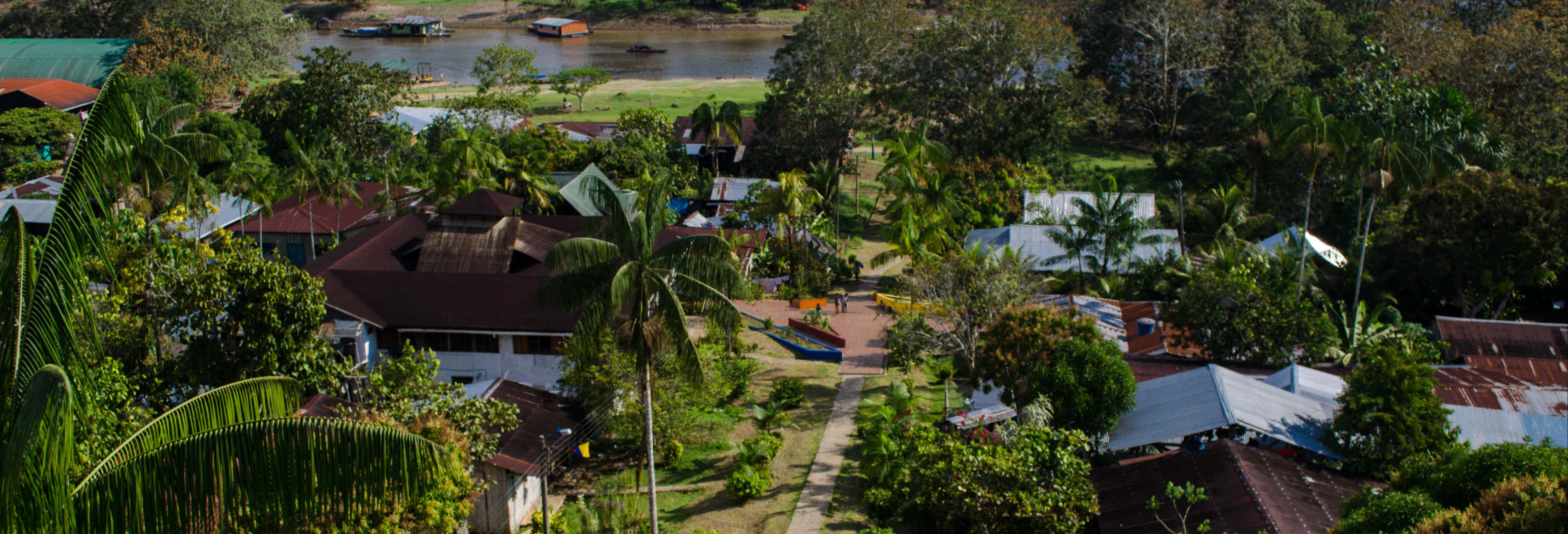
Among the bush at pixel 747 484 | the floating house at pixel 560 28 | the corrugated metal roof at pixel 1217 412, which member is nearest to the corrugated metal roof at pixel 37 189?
the bush at pixel 747 484

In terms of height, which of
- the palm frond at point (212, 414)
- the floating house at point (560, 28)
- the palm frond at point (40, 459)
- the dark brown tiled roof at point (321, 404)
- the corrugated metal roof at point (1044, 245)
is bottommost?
the corrugated metal roof at point (1044, 245)

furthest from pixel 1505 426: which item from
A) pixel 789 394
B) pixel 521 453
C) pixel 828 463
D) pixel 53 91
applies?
pixel 53 91

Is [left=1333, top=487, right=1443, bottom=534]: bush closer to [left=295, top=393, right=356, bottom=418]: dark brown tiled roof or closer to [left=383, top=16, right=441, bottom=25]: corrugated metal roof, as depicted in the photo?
[left=295, top=393, right=356, bottom=418]: dark brown tiled roof

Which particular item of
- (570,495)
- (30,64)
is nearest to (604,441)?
(570,495)

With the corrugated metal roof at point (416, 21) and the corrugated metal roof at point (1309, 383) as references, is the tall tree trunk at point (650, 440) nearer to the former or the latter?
the corrugated metal roof at point (1309, 383)

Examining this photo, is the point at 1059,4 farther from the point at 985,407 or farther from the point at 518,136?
the point at 985,407

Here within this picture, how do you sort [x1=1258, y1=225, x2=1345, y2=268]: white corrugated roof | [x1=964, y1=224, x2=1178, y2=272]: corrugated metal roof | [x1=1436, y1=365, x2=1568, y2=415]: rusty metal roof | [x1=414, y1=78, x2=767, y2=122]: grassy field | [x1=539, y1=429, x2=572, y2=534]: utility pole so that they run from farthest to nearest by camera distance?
1. [x1=414, y1=78, x2=767, y2=122]: grassy field
2. [x1=964, y1=224, x2=1178, y2=272]: corrugated metal roof
3. [x1=1258, y1=225, x2=1345, y2=268]: white corrugated roof
4. [x1=1436, y1=365, x2=1568, y2=415]: rusty metal roof
5. [x1=539, y1=429, x2=572, y2=534]: utility pole

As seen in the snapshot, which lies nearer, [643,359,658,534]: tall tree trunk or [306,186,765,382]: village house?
[643,359,658,534]: tall tree trunk

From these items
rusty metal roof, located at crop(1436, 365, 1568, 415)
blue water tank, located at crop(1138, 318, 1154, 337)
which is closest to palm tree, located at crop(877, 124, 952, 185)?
blue water tank, located at crop(1138, 318, 1154, 337)
